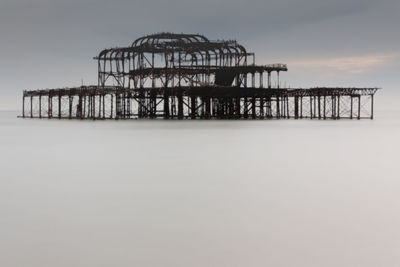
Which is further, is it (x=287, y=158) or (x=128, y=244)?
(x=287, y=158)

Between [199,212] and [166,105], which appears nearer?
[199,212]

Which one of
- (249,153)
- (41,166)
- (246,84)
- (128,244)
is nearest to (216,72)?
(246,84)

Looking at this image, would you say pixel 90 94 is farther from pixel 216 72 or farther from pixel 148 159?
pixel 148 159

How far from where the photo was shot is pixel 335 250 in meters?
10.2

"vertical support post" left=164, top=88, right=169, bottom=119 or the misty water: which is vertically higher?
"vertical support post" left=164, top=88, right=169, bottom=119

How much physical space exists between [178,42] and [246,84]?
35.3 ft

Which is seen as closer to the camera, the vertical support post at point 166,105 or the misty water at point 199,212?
the misty water at point 199,212

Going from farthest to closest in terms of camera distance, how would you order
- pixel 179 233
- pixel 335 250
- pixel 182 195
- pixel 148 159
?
A: 1. pixel 148 159
2. pixel 182 195
3. pixel 179 233
4. pixel 335 250

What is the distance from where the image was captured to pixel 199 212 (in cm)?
1339

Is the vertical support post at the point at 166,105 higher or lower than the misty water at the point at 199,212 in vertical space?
higher

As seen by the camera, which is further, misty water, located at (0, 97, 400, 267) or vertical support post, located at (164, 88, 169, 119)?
vertical support post, located at (164, 88, 169, 119)

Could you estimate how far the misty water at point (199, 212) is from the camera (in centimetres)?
992

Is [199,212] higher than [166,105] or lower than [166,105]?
lower

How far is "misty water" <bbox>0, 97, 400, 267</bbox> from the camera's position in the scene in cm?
992
